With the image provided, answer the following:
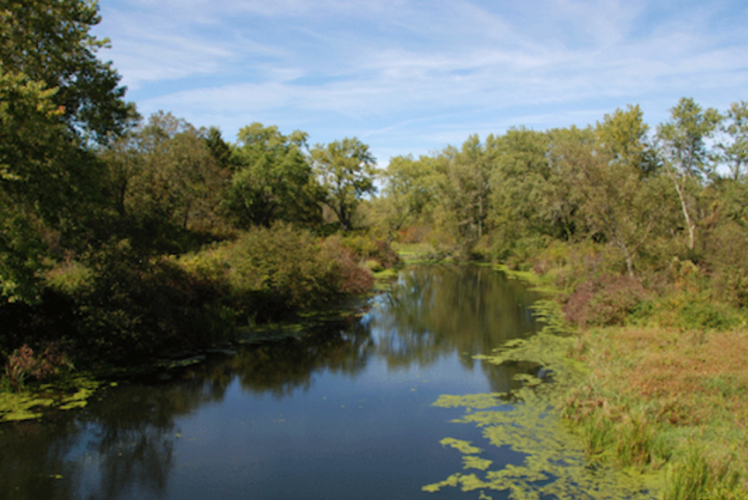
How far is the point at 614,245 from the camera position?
962 inches

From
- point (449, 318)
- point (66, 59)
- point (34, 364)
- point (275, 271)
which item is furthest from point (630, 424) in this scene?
point (66, 59)

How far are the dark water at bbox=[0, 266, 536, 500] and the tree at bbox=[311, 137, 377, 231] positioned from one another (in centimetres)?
3691

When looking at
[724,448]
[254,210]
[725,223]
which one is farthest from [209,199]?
[724,448]

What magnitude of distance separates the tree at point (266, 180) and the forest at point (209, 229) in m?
0.18

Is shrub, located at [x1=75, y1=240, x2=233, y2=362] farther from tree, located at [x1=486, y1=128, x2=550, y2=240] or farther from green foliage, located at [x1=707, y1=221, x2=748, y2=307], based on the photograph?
tree, located at [x1=486, y1=128, x2=550, y2=240]

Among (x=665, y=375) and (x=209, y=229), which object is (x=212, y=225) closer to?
(x=209, y=229)

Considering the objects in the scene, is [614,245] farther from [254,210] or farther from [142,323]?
[254,210]

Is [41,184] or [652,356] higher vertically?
[41,184]

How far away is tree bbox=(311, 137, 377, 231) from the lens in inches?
2101

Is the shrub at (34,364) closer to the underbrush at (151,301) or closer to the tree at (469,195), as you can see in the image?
the underbrush at (151,301)

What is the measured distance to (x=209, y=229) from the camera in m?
39.8

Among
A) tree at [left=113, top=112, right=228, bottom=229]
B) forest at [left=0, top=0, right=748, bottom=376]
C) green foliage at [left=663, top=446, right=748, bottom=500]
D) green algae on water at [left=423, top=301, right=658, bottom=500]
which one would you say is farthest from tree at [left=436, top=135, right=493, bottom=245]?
green foliage at [left=663, top=446, right=748, bottom=500]

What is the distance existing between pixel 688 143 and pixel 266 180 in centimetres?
3239

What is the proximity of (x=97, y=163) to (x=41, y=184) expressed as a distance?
3405mm
